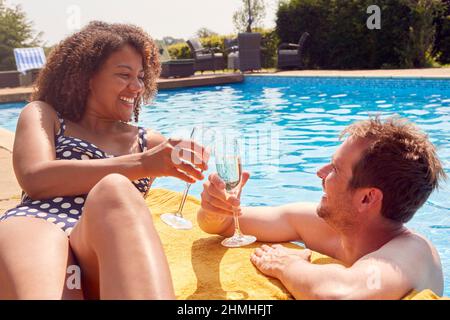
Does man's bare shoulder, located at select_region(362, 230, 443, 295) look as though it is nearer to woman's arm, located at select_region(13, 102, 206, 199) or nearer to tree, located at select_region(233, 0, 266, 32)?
woman's arm, located at select_region(13, 102, 206, 199)

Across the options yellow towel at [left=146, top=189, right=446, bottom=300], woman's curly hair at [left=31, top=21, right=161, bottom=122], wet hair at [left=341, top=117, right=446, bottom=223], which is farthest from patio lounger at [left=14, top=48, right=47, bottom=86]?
wet hair at [left=341, top=117, right=446, bottom=223]

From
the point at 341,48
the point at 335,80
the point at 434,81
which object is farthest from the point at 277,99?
the point at 341,48

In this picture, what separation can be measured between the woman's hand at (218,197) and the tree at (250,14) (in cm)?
2266

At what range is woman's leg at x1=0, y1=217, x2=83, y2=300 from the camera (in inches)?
71.8

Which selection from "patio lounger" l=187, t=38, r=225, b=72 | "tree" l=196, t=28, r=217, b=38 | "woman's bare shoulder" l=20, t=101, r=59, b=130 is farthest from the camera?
"tree" l=196, t=28, r=217, b=38

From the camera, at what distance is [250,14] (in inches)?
965

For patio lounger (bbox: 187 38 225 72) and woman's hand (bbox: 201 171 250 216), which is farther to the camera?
patio lounger (bbox: 187 38 225 72)

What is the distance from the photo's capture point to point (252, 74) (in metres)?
17.6

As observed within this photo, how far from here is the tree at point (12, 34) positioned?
21.2 m

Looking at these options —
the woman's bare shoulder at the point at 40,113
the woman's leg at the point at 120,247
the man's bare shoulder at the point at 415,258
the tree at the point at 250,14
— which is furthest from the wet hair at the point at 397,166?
the tree at the point at 250,14

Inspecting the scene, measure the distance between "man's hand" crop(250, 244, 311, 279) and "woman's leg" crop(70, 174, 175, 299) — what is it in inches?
30.8

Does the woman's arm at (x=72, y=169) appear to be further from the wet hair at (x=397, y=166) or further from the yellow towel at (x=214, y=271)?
the wet hair at (x=397, y=166)

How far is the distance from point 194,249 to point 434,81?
443 inches
